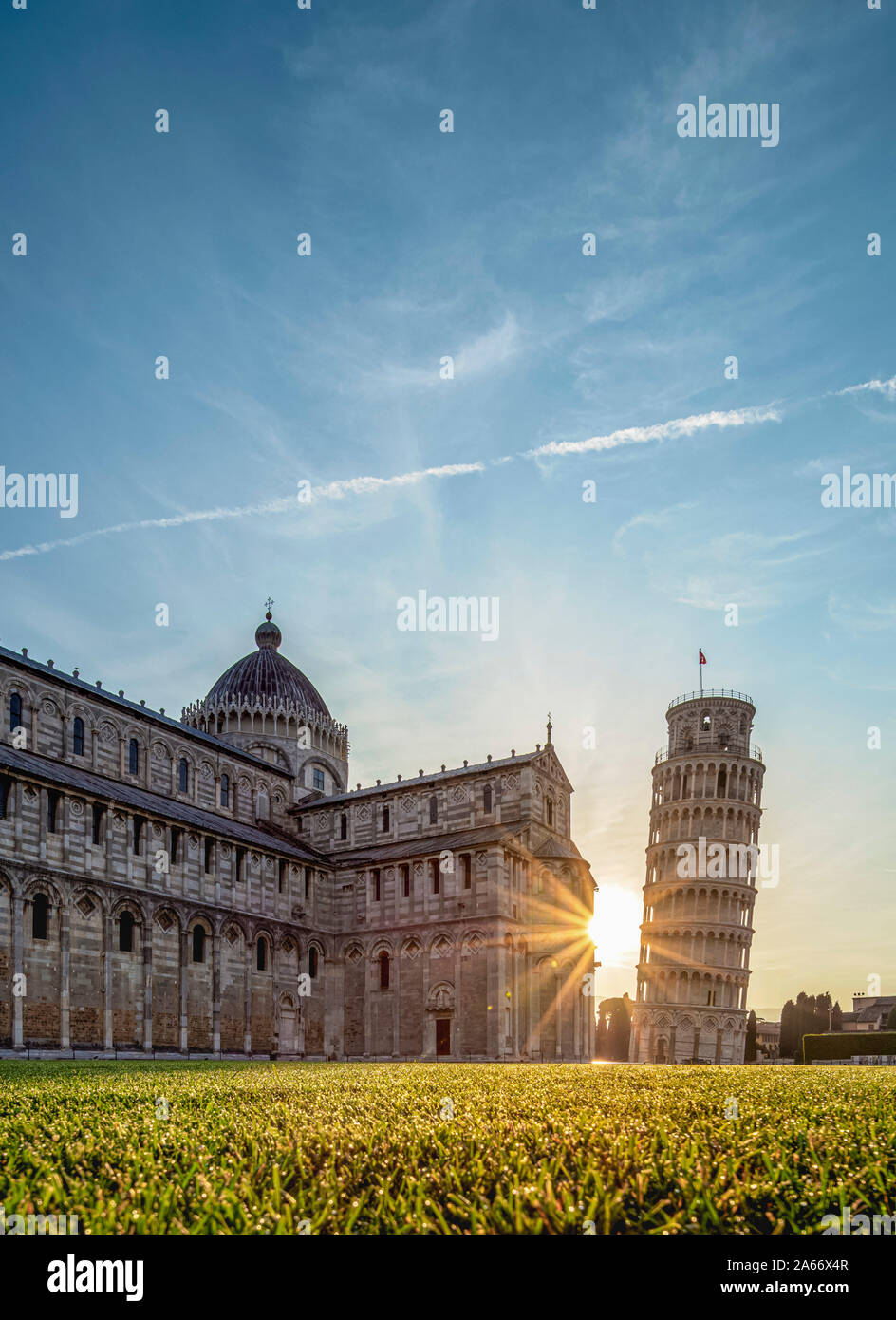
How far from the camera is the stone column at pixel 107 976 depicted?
40312 mm

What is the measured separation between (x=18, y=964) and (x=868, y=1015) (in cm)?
13143

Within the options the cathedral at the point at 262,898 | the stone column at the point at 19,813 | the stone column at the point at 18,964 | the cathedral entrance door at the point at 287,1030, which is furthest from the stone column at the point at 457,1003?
the stone column at the point at 19,813

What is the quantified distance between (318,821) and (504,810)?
13335mm

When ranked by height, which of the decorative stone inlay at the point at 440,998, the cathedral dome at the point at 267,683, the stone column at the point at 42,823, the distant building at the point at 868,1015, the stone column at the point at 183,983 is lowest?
the distant building at the point at 868,1015

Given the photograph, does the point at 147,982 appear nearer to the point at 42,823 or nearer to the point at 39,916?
the point at 39,916

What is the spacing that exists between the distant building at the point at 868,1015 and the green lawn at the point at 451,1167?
135071 millimetres

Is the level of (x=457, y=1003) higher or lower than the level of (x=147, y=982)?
lower

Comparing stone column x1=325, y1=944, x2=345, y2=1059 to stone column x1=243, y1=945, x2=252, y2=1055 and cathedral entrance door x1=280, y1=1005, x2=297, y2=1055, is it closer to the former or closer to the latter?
cathedral entrance door x1=280, y1=1005, x2=297, y2=1055

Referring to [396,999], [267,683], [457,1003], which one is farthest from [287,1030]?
[267,683]

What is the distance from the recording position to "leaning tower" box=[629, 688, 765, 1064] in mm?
Result: 87750

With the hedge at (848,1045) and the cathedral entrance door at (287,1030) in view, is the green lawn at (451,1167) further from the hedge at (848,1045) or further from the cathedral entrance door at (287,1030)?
the hedge at (848,1045)

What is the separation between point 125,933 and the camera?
43.2 metres
